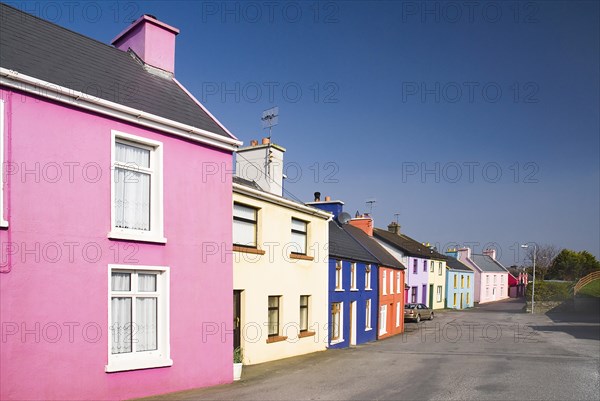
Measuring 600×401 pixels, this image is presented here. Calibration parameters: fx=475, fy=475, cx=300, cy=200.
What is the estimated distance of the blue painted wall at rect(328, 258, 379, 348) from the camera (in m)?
22.4

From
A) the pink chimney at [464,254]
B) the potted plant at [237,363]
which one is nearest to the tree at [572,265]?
the pink chimney at [464,254]

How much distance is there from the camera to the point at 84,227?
919 cm

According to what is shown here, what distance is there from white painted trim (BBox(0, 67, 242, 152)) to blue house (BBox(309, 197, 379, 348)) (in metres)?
11.6

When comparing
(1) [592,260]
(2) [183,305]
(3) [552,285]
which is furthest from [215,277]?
(1) [592,260]

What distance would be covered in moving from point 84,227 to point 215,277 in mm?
3691

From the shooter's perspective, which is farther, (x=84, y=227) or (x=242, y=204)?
(x=242, y=204)

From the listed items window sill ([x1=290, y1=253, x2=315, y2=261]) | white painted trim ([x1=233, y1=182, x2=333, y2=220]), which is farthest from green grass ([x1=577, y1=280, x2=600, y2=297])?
window sill ([x1=290, y1=253, x2=315, y2=261])

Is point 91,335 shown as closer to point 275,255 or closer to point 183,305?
point 183,305

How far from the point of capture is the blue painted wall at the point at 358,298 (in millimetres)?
22391

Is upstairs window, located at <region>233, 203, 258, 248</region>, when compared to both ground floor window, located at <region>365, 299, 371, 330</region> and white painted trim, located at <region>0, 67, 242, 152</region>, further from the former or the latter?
ground floor window, located at <region>365, 299, 371, 330</region>

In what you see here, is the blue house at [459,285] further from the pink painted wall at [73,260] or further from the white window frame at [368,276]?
the pink painted wall at [73,260]

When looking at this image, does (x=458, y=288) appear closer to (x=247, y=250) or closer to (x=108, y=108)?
(x=247, y=250)

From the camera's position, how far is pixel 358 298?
85.5 ft

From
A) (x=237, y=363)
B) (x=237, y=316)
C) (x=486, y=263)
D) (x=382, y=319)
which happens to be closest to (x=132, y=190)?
(x=237, y=363)
